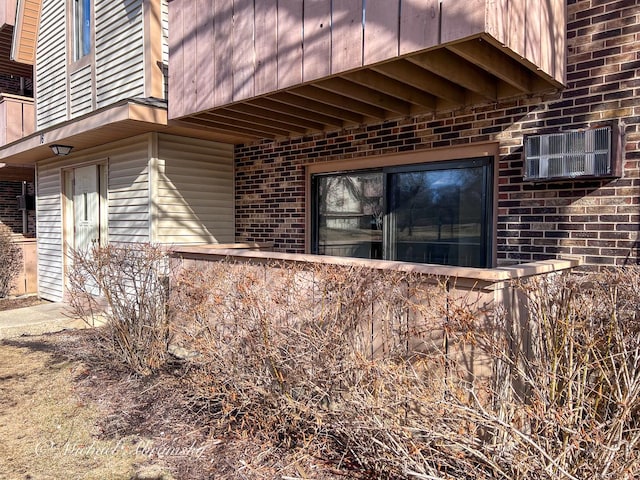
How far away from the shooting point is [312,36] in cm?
385

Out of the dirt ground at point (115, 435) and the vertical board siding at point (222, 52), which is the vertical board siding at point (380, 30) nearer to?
the vertical board siding at point (222, 52)

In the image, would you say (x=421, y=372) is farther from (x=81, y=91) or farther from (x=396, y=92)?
(x=81, y=91)

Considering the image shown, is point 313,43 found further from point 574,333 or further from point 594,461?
point 594,461

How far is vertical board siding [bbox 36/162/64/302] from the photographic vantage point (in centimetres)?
884

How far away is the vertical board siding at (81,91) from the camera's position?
752 centimetres

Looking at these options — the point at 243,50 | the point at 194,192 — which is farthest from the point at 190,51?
the point at 194,192

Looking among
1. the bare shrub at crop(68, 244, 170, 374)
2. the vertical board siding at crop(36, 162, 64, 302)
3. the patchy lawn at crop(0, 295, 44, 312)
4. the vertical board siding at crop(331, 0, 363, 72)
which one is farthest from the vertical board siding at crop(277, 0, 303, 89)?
the patchy lawn at crop(0, 295, 44, 312)

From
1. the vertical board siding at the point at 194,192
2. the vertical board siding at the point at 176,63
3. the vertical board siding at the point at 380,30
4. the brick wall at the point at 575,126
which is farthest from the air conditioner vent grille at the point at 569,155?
the vertical board siding at the point at 194,192

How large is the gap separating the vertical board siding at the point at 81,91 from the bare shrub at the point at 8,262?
12.9ft

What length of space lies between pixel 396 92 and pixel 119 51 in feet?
15.3

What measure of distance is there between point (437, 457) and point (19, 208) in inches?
525

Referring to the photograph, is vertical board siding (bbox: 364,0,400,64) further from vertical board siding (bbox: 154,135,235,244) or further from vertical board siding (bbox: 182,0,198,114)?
vertical board siding (bbox: 154,135,235,244)

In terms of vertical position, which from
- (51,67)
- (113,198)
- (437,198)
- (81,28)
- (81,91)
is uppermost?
(81,28)

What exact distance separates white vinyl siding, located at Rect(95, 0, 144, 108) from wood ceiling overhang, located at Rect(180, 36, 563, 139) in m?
1.50
